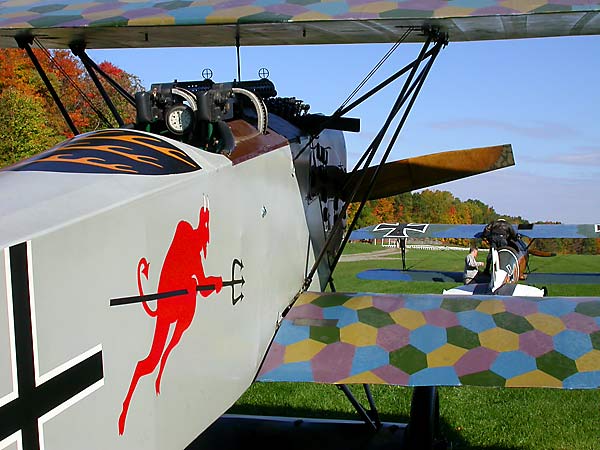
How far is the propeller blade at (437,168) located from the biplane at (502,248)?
8.18 meters

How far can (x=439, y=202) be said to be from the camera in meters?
86.8

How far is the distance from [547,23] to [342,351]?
2.55 meters

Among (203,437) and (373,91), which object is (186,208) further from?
(203,437)

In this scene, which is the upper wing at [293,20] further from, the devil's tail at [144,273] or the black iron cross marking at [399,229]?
the black iron cross marking at [399,229]

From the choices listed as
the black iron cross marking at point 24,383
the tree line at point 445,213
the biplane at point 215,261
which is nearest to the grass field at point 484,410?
the biplane at point 215,261

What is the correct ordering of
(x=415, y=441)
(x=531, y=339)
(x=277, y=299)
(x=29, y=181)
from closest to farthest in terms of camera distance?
(x=29, y=181) → (x=531, y=339) → (x=277, y=299) → (x=415, y=441)

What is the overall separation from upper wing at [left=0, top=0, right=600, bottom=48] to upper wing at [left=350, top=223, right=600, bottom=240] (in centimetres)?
1472

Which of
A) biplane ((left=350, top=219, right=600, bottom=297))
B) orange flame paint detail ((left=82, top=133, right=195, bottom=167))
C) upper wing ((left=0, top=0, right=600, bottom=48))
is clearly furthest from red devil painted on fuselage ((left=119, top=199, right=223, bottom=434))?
biplane ((left=350, top=219, right=600, bottom=297))

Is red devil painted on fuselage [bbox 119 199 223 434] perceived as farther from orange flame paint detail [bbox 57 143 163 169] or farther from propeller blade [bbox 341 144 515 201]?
propeller blade [bbox 341 144 515 201]

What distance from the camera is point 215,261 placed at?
3010 mm

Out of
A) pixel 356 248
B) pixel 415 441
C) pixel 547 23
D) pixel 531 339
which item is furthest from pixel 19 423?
pixel 356 248

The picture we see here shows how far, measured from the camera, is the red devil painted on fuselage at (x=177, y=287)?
7.59 ft

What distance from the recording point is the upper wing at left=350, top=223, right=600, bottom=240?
20.5 metres

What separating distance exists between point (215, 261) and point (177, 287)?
1.48 feet
